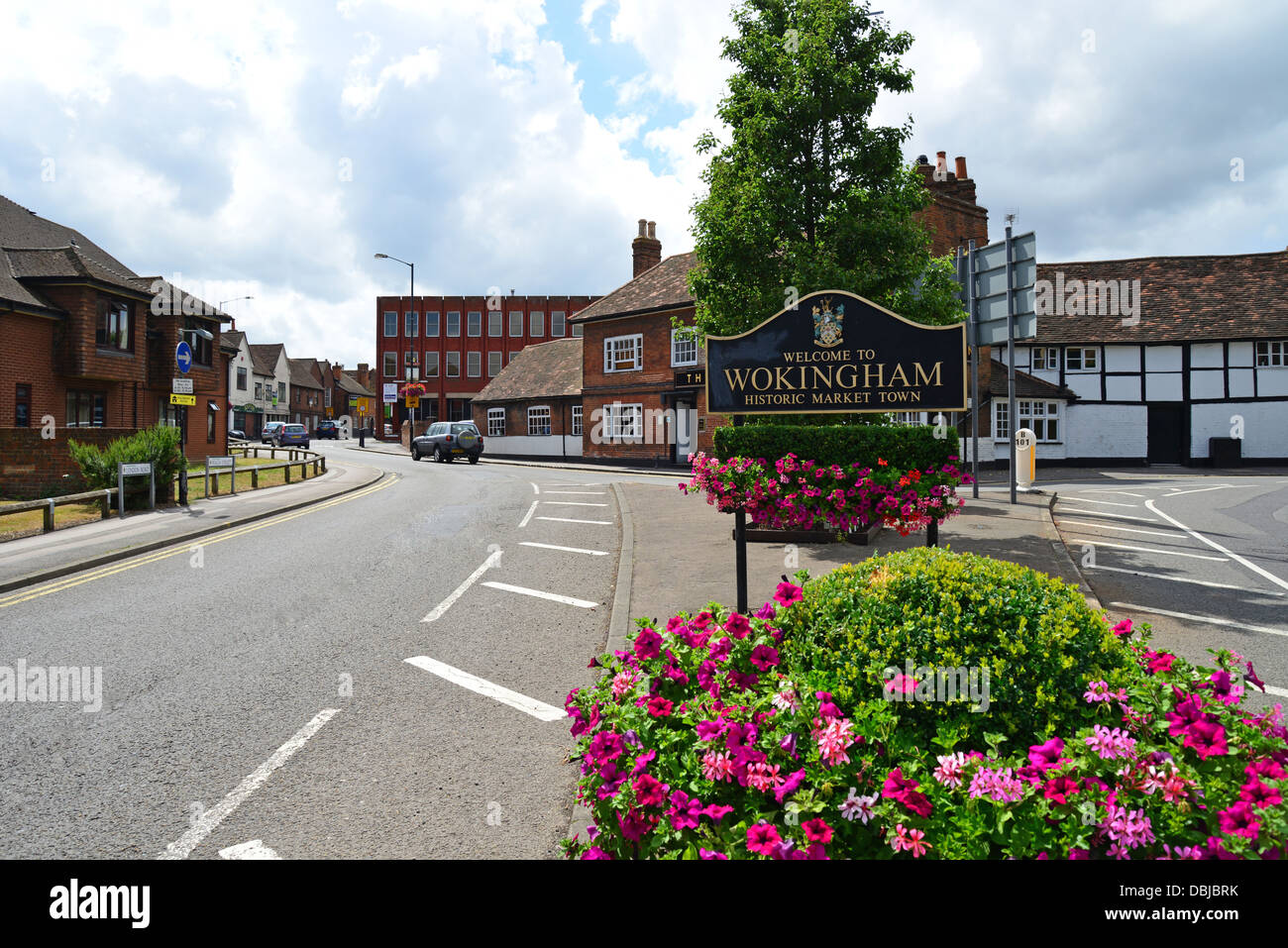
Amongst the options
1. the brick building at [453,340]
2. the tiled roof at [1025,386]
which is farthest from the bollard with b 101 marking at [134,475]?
the brick building at [453,340]

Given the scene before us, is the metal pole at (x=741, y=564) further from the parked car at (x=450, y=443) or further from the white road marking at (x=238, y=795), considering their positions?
the parked car at (x=450, y=443)

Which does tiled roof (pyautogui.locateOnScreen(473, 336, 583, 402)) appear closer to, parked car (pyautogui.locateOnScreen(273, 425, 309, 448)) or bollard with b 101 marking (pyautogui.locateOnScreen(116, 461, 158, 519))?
parked car (pyautogui.locateOnScreen(273, 425, 309, 448))

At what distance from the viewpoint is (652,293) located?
121 feet

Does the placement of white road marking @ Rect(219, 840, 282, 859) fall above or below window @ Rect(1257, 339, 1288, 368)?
below

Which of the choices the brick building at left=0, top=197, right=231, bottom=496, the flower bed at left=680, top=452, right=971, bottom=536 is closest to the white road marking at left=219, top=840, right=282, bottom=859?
the flower bed at left=680, top=452, right=971, bottom=536

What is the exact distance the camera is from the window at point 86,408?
2805cm

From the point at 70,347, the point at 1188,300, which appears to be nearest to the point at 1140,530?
the point at 1188,300

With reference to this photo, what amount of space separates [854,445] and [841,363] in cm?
85

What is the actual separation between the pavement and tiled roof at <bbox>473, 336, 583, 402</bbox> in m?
21.4

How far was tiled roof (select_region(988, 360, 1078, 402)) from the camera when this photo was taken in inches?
1256

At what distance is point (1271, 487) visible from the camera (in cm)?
2250
